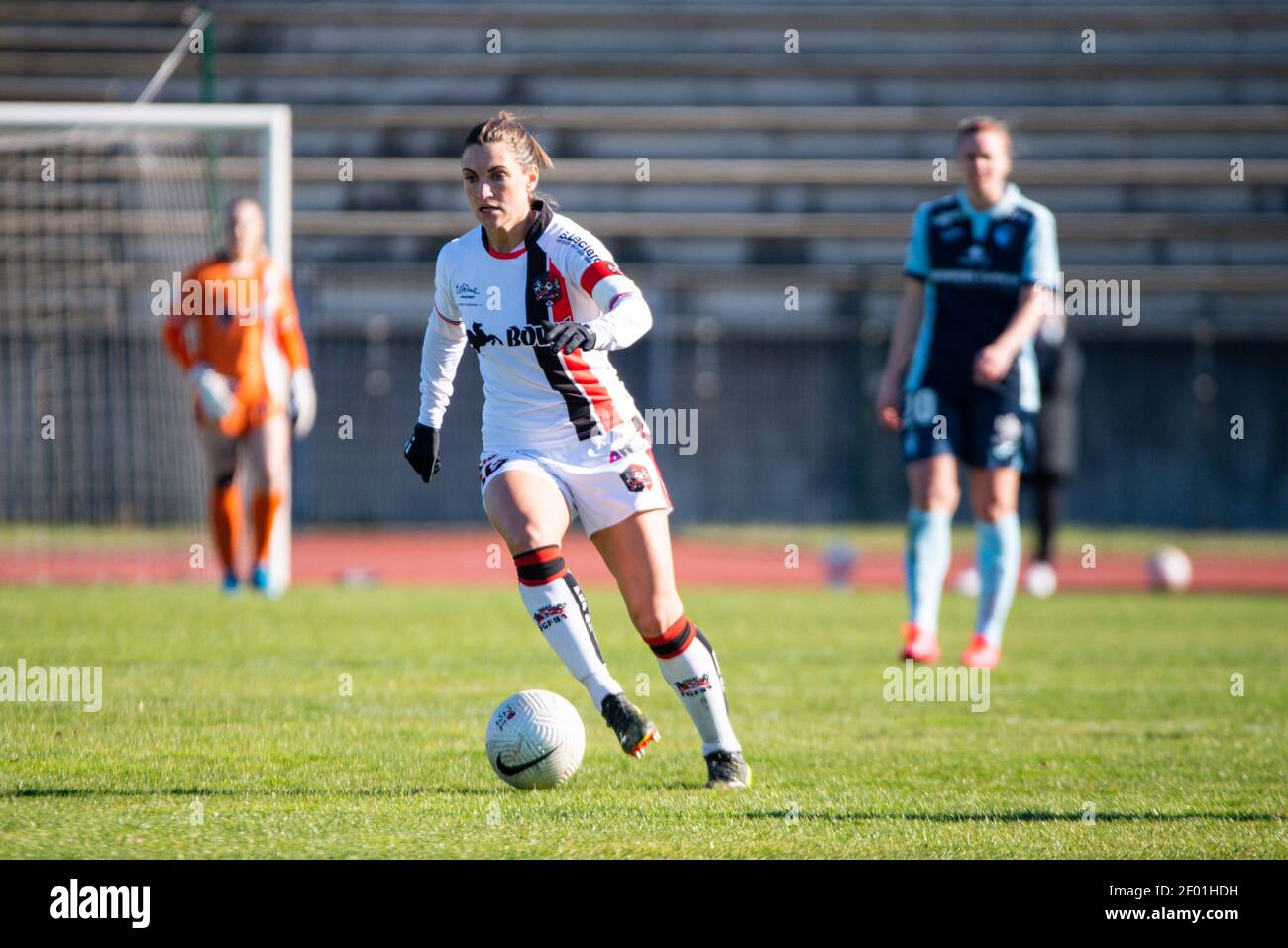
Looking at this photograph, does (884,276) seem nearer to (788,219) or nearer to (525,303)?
(788,219)

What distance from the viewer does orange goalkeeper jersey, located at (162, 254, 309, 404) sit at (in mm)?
11180

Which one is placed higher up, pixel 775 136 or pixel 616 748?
pixel 775 136

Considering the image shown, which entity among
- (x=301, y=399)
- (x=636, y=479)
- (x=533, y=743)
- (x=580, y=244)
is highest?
(x=580, y=244)

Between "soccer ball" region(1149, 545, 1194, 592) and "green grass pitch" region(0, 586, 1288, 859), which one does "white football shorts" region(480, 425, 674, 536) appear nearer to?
"green grass pitch" region(0, 586, 1288, 859)

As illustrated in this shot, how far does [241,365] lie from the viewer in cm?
1121

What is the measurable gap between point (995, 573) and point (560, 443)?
3531mm

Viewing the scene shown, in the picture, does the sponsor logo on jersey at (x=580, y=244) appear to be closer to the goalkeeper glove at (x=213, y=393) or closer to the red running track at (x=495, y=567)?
the goalkeeper glove at (x=213, y=393)

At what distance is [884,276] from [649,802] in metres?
16.5

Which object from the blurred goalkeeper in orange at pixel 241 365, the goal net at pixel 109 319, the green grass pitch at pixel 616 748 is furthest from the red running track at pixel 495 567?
the green grass pitch at pixel 616 748

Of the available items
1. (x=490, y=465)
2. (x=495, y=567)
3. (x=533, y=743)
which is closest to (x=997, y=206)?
(x=490, y=465)

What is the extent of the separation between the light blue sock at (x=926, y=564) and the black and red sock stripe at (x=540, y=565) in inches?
125

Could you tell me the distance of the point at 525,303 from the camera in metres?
5.38

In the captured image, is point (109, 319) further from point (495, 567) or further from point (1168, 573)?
point (1168, 573)
